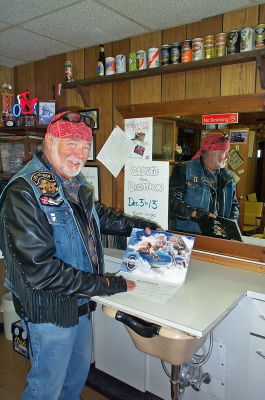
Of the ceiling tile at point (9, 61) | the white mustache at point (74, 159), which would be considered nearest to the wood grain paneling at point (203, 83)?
the white mustache at point (74, 159)

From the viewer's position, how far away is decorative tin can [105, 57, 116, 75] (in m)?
2.00

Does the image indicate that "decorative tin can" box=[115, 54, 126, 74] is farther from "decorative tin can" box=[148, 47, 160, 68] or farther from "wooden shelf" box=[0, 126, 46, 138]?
"wooden shelf" box=[0, 126, 46, 138]

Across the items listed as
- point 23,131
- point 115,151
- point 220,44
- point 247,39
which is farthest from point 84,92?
point 247,39

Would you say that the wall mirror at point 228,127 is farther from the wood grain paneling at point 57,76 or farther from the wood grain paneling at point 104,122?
the wood grain paneling at point 57,76

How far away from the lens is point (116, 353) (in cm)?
197

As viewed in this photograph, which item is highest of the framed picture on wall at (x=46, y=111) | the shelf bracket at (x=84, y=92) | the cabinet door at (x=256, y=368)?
the shelf bracket at (x=84, y=92)

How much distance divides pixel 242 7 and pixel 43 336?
1.73m

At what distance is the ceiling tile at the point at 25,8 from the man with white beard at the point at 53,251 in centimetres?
66

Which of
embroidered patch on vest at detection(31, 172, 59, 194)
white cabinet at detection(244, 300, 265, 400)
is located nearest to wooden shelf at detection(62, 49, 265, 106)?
embroidered patch on vest at detection(31, 172, 59, 194)

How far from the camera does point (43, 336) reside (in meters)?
1.25

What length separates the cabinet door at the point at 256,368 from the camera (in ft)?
4.84

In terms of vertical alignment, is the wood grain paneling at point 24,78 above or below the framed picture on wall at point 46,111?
above

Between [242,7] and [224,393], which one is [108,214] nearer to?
[224,393]

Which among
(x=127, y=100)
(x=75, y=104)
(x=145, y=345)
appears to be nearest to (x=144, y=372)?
(x=145, y=345)
